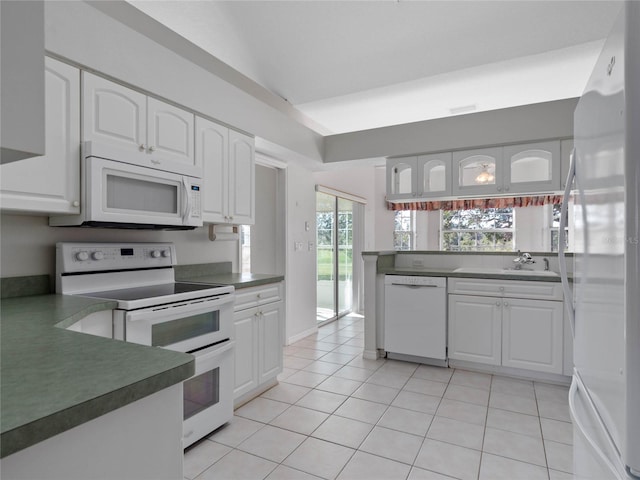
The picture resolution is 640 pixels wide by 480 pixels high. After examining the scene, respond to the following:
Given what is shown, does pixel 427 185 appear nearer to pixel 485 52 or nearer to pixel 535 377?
pixel 485 52

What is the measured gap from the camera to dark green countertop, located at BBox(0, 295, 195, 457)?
0.54 m

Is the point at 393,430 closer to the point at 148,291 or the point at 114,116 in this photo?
the point at 148,291

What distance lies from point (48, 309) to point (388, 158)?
10.9 feet

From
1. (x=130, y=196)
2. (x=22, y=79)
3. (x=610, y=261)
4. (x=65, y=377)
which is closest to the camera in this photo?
(x=22, y=79)

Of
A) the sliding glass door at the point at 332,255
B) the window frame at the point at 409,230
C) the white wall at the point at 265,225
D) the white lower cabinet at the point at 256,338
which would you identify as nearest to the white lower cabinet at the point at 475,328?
the white lower cabinet at the point at 256,338

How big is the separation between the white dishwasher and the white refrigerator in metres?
2.16

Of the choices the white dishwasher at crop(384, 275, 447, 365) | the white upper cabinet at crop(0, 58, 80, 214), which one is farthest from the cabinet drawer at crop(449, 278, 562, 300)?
the white upper cabinet at crop(0, 58, 80, 214)

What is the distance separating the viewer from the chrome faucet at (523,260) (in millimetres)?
3544

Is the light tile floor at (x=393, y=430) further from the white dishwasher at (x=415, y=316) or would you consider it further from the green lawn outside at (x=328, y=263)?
the green lawn outside at (x=328, y=263)

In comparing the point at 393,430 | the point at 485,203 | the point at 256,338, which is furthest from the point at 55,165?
the point at 485,203

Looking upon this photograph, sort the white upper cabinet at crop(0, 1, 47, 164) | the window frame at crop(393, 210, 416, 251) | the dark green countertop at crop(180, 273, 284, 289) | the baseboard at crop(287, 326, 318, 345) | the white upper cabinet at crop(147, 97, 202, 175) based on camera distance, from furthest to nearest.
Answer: the window frame at crop(393, 210, 416, 251) < the baseboard at crop(287, 326, 318, 345) < the dark green countertop at crop(180, 273, 284, 289) < the white upper cabinet at crop(147, 97, 202, 175) < the white upper cabinet at crop(0, 1, 47, 164)

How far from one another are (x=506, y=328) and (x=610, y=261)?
2.57 meters

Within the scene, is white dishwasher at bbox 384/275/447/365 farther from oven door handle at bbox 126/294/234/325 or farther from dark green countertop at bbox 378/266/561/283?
oven door handle at bbox 126/294/234/325

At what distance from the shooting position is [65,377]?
70 cm
